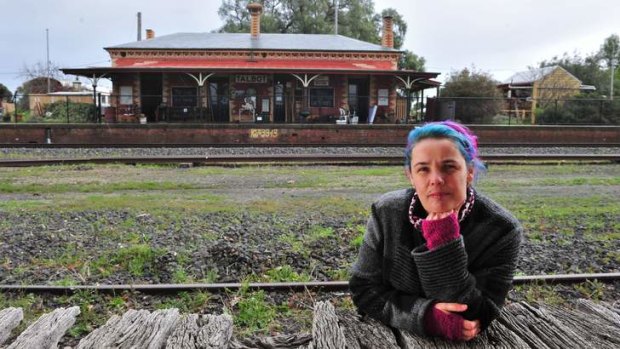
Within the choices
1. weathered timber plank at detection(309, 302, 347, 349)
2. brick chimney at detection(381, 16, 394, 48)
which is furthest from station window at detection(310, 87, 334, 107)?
weathered timber plank at detection(309, 302, 347, 349)

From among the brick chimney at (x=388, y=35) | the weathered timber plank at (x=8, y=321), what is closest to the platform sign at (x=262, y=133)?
the brick chimney at (x=388, y=35)

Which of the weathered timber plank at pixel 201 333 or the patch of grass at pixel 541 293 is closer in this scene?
the weathered timber plank at pixel 201 333

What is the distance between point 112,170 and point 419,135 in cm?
1295

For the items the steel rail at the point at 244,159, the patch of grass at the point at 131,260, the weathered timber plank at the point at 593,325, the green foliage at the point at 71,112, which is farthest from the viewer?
the green foliage at the point at 71,112

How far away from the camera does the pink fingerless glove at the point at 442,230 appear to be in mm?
1668

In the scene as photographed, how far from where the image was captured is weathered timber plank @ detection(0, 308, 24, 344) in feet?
6.82

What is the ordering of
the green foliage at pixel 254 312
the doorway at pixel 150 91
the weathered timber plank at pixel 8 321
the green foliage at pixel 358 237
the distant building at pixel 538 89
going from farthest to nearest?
1. the distant building at pixel 538 89
2. the doorway at pixel 150 91
3. the green foliage at pixel 358 237
4. the green foliage at pixel 254 312
5. the weathered timber plank at pixel 8 321

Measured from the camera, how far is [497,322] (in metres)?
2.04

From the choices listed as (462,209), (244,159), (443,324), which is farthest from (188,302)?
(244,159)

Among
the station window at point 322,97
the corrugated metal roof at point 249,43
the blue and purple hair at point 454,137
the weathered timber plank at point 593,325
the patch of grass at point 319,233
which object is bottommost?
the patch of grass at point 319,233

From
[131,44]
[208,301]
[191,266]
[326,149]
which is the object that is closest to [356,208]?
[191,266]

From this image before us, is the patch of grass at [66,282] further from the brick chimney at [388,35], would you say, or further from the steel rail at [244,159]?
the brick chimney at [388,35]

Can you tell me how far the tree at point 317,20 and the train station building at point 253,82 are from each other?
22553mm

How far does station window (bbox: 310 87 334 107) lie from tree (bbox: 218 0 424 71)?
25093 mm
